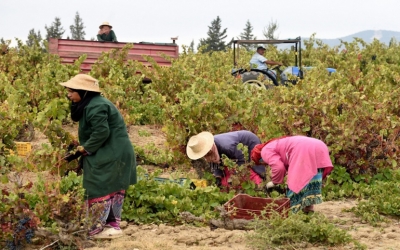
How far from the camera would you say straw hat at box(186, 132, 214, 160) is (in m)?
6.74

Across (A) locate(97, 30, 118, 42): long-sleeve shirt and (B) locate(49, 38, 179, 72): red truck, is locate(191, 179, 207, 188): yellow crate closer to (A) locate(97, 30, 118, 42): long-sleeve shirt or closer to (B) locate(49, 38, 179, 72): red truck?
(B) locate(49, 38, 179, 72): red truck

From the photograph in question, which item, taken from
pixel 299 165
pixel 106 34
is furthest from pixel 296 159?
pixel 106 34

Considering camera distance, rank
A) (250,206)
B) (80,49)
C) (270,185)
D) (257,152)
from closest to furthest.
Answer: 1. (250,206)
2. (257,152)
3. (270,185)
4. (80,49)

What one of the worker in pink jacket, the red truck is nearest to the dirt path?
the worker in pink jacket

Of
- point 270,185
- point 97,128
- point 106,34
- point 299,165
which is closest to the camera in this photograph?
point 97,128

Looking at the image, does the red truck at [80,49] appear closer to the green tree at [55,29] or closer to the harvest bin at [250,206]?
the harvest bin at [250,206]

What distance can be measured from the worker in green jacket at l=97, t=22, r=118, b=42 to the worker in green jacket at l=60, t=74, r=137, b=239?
9.68 meters

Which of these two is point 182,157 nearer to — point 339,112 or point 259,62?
point 339,112

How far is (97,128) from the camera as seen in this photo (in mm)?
5230

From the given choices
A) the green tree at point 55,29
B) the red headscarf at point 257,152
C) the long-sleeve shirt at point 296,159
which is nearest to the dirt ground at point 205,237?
the long-sleeve shirt at point 296,159

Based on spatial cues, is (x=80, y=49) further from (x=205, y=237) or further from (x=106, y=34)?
(x=205, y=237)

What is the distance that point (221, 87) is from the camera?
9367 millimetres

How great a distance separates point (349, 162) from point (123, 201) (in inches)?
118

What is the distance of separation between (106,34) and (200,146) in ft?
28.2
